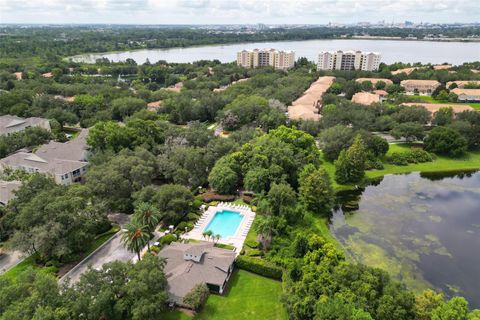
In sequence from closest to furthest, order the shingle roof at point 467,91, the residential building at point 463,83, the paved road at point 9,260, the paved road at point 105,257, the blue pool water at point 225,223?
the paved road at point 105,257, the paved road at point 9,260, the blue pool water at point 225,223, the shingle roof at point 467,91, the residential building at point 463,83

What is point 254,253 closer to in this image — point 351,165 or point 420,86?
point 351,165

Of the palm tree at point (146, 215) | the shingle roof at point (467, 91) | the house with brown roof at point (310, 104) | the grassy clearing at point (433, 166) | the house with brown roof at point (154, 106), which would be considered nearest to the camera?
the palm tree at point (146, 215)

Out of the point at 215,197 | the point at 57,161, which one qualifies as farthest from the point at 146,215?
the point at 57,161

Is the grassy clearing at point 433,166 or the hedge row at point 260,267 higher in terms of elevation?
the grassy clearing at point 433,166

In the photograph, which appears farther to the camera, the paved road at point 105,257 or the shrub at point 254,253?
the shrub at point 254,253

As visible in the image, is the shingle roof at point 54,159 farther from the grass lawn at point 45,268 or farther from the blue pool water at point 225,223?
the blue pool water at point 225,223

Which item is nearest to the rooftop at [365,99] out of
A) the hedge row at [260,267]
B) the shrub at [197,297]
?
the hedge row at [260,267]
